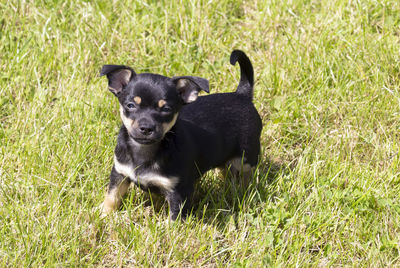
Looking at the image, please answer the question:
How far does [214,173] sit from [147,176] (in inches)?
42.6

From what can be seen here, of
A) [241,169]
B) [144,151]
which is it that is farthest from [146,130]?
[241,169]

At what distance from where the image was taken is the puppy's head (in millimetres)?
3947

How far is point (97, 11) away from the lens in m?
6.38

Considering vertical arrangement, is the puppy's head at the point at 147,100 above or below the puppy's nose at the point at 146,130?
above

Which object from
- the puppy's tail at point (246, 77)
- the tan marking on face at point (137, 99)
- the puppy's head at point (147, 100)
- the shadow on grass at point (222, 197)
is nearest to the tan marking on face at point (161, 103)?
the puppy's head at point (147, 100)

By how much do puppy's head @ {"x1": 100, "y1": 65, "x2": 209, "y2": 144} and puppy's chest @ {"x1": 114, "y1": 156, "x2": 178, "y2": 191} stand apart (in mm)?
274

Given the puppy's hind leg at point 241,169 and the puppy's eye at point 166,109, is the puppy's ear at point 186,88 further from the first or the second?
the puppy's hind leg at point 241,169

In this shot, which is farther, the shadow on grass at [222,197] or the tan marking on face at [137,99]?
the shadow on grass at [222,197]

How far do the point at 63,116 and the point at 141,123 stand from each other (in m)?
1.61

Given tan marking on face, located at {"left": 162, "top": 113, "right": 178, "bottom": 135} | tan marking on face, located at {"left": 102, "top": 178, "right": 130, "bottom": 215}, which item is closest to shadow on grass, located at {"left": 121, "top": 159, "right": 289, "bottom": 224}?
tan marking on face, located at {"left": 102, "top": 178, "right": 130, "bottom": 215}

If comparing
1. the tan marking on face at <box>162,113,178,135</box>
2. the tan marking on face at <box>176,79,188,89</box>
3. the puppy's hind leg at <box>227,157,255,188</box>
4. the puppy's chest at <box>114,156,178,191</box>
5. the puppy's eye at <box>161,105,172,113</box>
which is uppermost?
the tan marking on face at <box>176,79,188,89</box>

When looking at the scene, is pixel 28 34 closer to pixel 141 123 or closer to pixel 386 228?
pixel 141 123

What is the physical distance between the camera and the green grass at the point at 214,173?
411cm

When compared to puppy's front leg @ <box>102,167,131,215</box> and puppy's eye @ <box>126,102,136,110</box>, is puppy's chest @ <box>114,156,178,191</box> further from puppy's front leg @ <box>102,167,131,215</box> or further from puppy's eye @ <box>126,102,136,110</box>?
puppy's eye @ <box>126,102,136,110</box>
